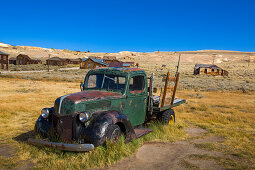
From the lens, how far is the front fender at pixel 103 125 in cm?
446

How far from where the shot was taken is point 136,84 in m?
6.33

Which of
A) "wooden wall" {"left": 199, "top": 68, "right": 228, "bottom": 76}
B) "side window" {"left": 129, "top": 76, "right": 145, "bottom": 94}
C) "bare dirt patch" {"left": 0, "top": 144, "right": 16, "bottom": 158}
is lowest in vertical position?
"bare dirt patch" {"left": 0, "top": 144, "right": 16, "bottom": 158}

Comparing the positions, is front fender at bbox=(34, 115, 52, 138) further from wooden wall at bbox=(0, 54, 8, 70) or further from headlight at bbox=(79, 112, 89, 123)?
wooden wall at bbox=(0, 54, 8, 70)

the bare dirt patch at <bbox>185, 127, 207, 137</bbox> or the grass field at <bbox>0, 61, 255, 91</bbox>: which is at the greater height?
the grass field at <bbox>0, 61, 255, 91</bbox>

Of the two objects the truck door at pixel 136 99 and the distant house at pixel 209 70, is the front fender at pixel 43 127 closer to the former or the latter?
the truck door at pixel 136 99

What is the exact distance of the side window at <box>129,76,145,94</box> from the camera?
19.8 ft

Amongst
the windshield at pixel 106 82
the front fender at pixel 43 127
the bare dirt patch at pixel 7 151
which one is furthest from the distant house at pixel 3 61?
the front fender at pixel 43 127

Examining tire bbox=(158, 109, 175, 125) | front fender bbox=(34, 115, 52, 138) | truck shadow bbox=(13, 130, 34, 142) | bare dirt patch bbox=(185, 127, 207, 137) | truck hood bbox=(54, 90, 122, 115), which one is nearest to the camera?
truck hood bbox=(54, 90, 122, 115)

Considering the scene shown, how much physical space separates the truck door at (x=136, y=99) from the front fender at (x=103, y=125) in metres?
0.76

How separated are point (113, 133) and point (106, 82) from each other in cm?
179

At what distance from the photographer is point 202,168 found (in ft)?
14.5

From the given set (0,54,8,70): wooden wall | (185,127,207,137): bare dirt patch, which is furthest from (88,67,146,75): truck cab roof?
(0,54,8,70): wooden wall

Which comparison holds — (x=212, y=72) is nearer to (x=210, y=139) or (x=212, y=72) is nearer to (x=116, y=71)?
(x=210, y=139)

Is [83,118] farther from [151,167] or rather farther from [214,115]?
[214,115]
